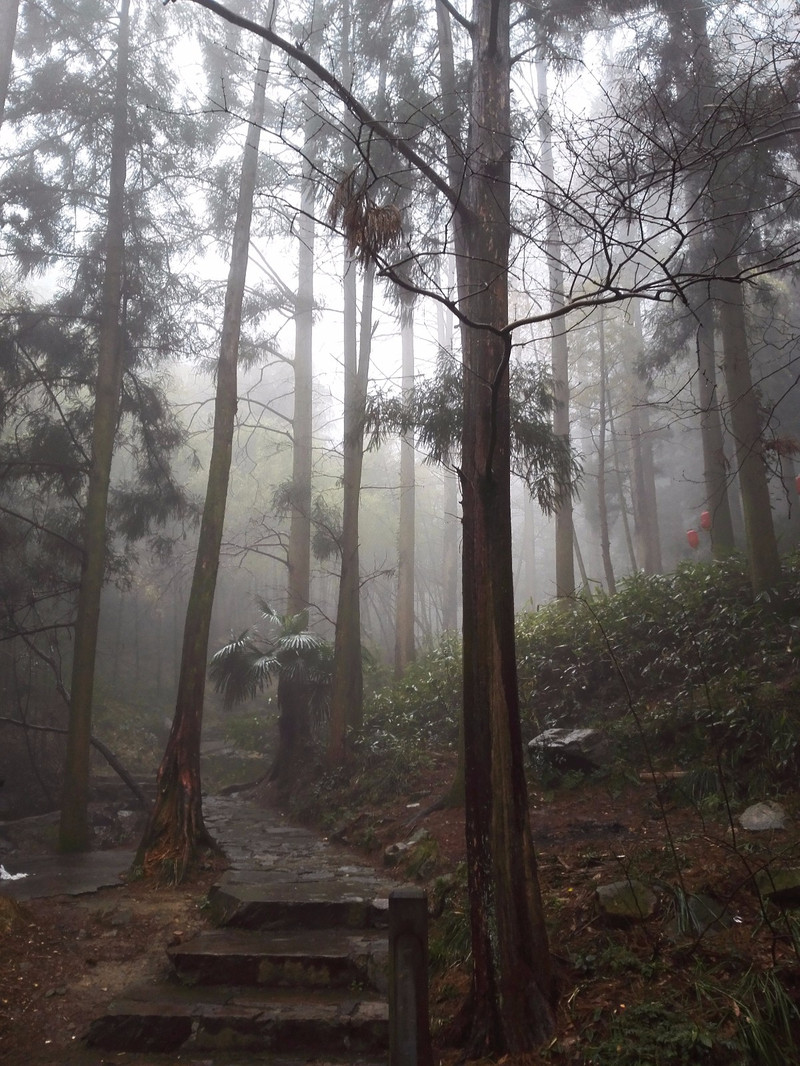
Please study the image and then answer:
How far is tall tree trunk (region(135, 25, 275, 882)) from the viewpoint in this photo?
6.89 metres

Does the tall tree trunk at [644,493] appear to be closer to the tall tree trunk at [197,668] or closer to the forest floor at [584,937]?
the tall tree trunk at [197,668]

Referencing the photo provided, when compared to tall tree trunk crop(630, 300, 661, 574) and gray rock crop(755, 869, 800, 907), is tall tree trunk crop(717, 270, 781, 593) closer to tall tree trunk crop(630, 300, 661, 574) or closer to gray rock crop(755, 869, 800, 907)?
gray rock crop(755, 869, 800, 907)

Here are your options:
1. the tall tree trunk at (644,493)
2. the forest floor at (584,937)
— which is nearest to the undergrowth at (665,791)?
the forest floor at (584,937)

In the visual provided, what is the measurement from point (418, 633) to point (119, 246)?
67.4 ft

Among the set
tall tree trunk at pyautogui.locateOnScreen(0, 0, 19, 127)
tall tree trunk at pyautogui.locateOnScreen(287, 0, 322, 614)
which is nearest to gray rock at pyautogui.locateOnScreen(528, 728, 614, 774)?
tall tree trunk at pyautogui.locateOnScreen(287, 0, 322, 614)

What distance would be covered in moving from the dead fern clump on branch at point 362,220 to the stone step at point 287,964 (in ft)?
13.6

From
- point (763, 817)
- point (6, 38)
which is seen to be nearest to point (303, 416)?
point (6, 38)

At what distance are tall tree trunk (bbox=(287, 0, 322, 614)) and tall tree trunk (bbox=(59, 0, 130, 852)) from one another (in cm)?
309

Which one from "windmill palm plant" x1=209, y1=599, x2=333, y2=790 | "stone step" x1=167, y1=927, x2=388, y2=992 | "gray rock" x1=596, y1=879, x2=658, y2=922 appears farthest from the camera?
"windmill palm plant" x1=209, y1=599, x2=333, y2=790

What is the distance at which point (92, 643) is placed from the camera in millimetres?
8766

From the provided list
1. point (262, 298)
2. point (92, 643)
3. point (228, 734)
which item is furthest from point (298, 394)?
point (92, 643)

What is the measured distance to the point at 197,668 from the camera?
25.1ft

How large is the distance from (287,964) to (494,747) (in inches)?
89.7

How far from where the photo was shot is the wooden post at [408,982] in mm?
2457
